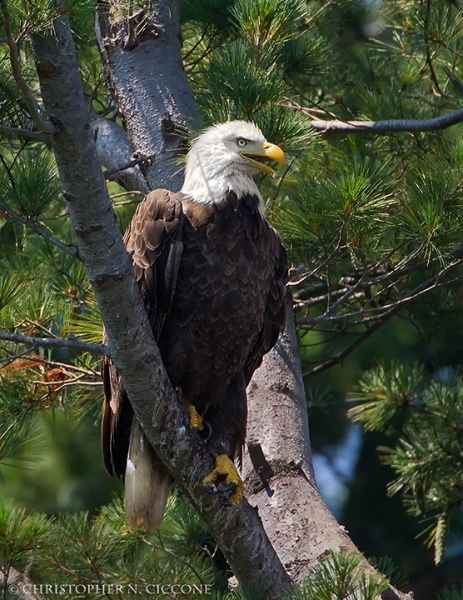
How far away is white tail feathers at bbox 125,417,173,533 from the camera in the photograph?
11.4ft

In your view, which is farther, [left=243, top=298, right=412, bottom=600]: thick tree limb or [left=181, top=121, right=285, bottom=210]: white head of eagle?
[left=181, top=121, right=285, bottom=210]: white head of eagle

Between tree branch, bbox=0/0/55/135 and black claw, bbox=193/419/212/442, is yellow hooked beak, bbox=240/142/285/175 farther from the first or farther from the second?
tree branch, bbox=0/0/55/135

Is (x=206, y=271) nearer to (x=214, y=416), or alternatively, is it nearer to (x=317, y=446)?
(x=214, y=416)

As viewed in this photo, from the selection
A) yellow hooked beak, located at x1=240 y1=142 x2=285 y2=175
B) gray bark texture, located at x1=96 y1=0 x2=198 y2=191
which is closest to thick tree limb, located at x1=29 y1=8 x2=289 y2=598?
A: yellow hooked beak, located at x1=240 y1=142 x2=285 y2=175

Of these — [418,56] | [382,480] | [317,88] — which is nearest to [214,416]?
[317,88]

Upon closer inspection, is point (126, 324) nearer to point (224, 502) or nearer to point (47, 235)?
point (47, 235)

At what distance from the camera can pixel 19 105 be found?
3.05 meters

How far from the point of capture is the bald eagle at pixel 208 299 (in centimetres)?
330

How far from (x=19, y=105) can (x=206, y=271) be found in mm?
813

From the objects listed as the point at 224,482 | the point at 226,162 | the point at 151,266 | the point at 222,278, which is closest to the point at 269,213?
the point at 226,162

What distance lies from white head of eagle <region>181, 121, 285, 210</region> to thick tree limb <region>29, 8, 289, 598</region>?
35.0 inches

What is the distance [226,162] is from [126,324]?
112cm

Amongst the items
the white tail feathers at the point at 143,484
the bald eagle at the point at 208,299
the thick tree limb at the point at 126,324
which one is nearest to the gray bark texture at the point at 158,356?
the thick tree limb at the point at 126,324

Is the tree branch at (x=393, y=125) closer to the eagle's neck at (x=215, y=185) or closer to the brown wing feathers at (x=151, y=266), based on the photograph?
the eagle's neck at (x=215, y=185)
